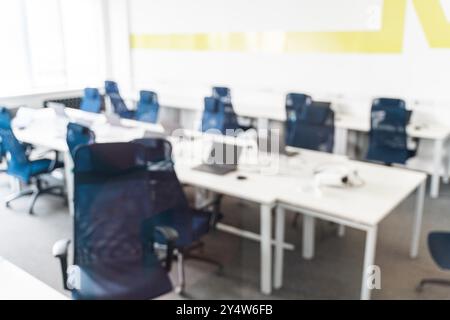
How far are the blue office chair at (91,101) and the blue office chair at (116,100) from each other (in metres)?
0.07

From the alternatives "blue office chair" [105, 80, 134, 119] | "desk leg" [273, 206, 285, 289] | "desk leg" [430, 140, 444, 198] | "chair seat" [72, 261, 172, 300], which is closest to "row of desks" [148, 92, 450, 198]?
"desk leg" [430, 140, 444, 198]

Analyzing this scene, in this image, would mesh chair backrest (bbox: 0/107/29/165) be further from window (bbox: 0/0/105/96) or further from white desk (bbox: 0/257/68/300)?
white desk (bbox: 0/257/68/300)

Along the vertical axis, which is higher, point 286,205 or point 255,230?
point 286,205

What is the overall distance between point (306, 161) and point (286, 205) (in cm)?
69

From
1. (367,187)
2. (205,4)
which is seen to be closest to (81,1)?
(205,4)

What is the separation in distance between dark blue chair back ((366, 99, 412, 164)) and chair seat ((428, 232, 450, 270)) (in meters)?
1.24

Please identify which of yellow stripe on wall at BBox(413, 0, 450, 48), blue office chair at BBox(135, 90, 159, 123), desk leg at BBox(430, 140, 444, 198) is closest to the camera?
yellow stripe on wall at BBox(413, 0, 450, 48)

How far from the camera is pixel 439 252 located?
6.89 ft

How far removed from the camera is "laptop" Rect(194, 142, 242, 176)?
2.62 metres

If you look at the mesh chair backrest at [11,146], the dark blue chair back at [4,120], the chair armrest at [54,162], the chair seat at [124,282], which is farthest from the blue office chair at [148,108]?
the chair seat at [124,282]

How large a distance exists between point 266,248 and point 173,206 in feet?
1.89

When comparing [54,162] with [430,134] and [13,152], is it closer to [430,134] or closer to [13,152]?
[13,152]

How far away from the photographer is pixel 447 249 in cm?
211

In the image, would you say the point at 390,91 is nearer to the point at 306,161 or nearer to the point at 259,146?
the point at 306,161
